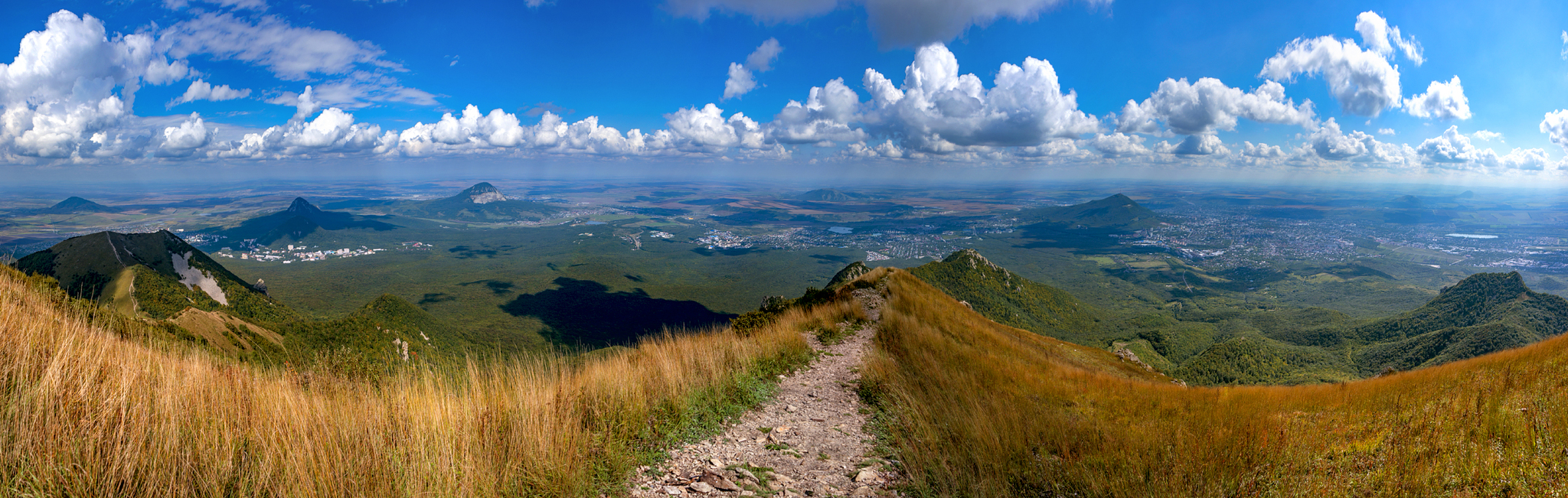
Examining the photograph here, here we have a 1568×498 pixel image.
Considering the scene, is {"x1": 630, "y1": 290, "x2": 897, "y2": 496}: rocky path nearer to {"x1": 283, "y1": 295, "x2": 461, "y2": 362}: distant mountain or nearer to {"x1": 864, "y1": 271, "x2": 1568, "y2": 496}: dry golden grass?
{"x1": 864, "y1": 271, "x2": 1568, "y2": 496}: dry golden grass

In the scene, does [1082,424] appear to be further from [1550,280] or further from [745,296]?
[1550,280]

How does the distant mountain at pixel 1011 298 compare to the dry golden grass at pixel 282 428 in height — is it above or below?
below

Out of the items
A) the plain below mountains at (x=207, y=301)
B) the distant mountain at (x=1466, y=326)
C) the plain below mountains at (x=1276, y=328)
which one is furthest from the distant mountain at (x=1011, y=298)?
the plain below mountains at (x=207, y=301)

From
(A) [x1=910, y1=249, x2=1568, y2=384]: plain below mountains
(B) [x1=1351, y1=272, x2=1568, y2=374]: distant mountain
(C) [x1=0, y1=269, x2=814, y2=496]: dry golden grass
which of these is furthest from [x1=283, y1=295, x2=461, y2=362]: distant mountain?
(B) [x1=1351, y1=272, x2=1568, y2=374]: distant mountain

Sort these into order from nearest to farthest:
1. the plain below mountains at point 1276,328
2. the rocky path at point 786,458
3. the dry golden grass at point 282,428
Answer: the dry golden grass at point 282,428 → the rocky path at point 786,458 → the plain below mountains at point 1276,328

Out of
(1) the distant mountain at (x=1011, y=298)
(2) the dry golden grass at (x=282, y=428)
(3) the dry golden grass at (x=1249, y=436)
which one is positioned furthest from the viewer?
(1) the distant mountain at (x=1011, y=298)

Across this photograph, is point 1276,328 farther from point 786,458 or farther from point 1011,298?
point 786,458

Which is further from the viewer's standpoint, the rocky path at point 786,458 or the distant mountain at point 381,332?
the distant mountain at point 381,332

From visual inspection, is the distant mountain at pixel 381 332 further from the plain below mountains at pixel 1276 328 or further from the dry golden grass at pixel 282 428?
the plain below mountains at pixel 1276 328
